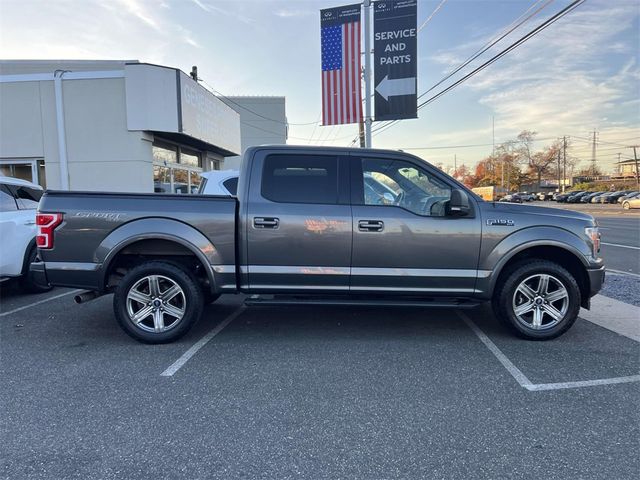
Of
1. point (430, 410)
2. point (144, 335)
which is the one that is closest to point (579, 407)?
point (430, 410)

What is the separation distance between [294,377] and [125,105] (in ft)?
40.2

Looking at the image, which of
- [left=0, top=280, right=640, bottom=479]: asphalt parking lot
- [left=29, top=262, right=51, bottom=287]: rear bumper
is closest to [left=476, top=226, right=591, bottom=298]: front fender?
[left=0, top=280, right=640, bottom=479]: asphalt parking lot

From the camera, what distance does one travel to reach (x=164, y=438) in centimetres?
A: 279

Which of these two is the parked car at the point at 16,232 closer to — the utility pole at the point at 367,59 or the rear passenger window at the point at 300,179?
Result: the rear passenger window at the point at 300,179

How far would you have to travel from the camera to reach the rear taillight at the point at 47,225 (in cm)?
430

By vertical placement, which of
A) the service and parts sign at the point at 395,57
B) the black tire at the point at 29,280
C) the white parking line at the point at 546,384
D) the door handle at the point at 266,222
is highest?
the service and parts sign at the point at 395,57

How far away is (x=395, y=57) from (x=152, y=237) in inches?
306

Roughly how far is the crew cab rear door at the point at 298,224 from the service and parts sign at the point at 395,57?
20.5 ft

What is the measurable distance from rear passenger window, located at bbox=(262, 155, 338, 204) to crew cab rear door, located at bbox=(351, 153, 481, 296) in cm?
27

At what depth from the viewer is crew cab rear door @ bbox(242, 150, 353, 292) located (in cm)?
439

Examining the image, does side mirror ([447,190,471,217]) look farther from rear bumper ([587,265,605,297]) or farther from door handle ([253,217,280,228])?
door handle ([253,217,280,228])

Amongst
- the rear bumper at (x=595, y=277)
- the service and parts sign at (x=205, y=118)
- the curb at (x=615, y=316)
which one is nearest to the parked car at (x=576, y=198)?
the service and parts sign at (x=205, y=118)

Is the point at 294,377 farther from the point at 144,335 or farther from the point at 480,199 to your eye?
the point at 480,199

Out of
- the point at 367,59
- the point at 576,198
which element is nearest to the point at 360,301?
the point at 367,59
